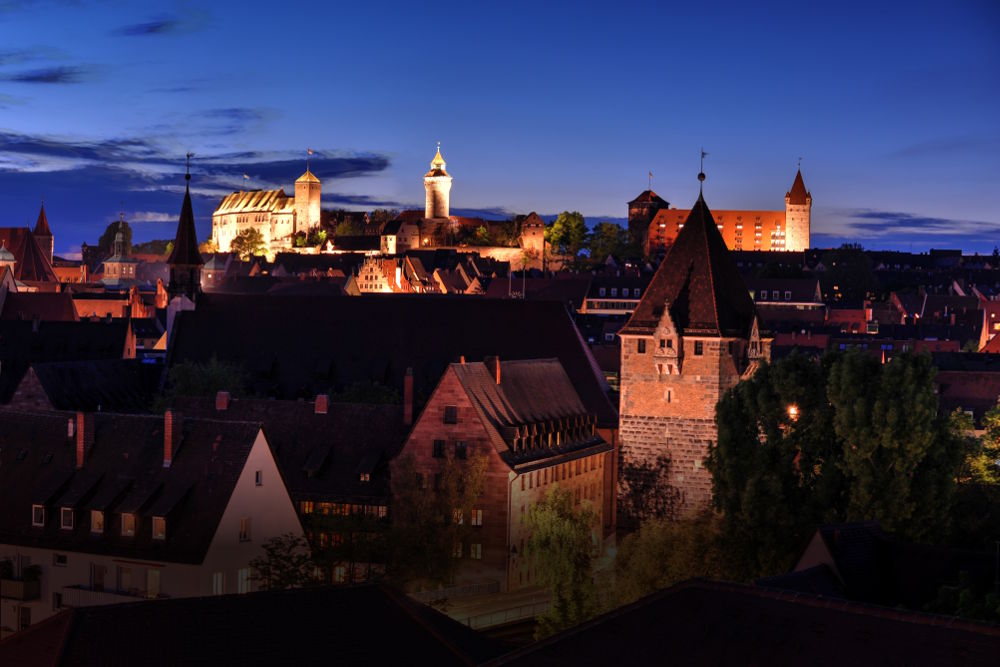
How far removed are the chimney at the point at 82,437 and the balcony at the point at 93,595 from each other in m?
5.31

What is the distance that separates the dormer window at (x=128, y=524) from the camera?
52000 millimetres

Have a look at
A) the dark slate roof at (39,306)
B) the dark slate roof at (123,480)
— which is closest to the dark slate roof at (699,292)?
the dark slate roof at (123,480)

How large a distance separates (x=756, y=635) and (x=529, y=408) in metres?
44.8

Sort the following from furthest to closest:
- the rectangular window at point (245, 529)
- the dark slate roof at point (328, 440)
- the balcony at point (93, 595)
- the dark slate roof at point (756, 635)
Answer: the dark slate roof at point (328, 440) → the rectangular window at point (245, 529) → the balcony at point (93, 595) → the dark slate roof at point (756, 635)

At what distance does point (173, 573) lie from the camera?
5019 centimetres

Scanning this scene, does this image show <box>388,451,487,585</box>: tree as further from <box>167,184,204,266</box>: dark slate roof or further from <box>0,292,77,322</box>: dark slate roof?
<box>0,292,77,322</box>: dark slate roof

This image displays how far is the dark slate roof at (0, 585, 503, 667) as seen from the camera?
2862 centimetres

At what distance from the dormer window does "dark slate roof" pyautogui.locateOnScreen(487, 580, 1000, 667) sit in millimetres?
26598

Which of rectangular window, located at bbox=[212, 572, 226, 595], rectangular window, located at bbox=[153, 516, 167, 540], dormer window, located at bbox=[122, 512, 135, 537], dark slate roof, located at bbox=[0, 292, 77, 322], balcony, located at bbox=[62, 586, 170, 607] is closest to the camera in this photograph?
rectangular window, located at bbox=[212, 572, 226, 595]

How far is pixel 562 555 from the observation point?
59.1m

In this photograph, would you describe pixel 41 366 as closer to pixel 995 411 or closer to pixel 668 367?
pixel 668 367

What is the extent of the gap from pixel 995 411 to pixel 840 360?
46.9 feet

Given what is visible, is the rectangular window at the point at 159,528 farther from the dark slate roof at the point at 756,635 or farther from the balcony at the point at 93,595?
the dark slate roof at the point at 756,635

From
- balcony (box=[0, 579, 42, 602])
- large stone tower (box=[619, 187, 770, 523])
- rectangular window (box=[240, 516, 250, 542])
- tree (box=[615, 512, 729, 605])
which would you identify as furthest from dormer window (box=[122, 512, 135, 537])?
large stone tower (box=[619, 187, 770, 523])
